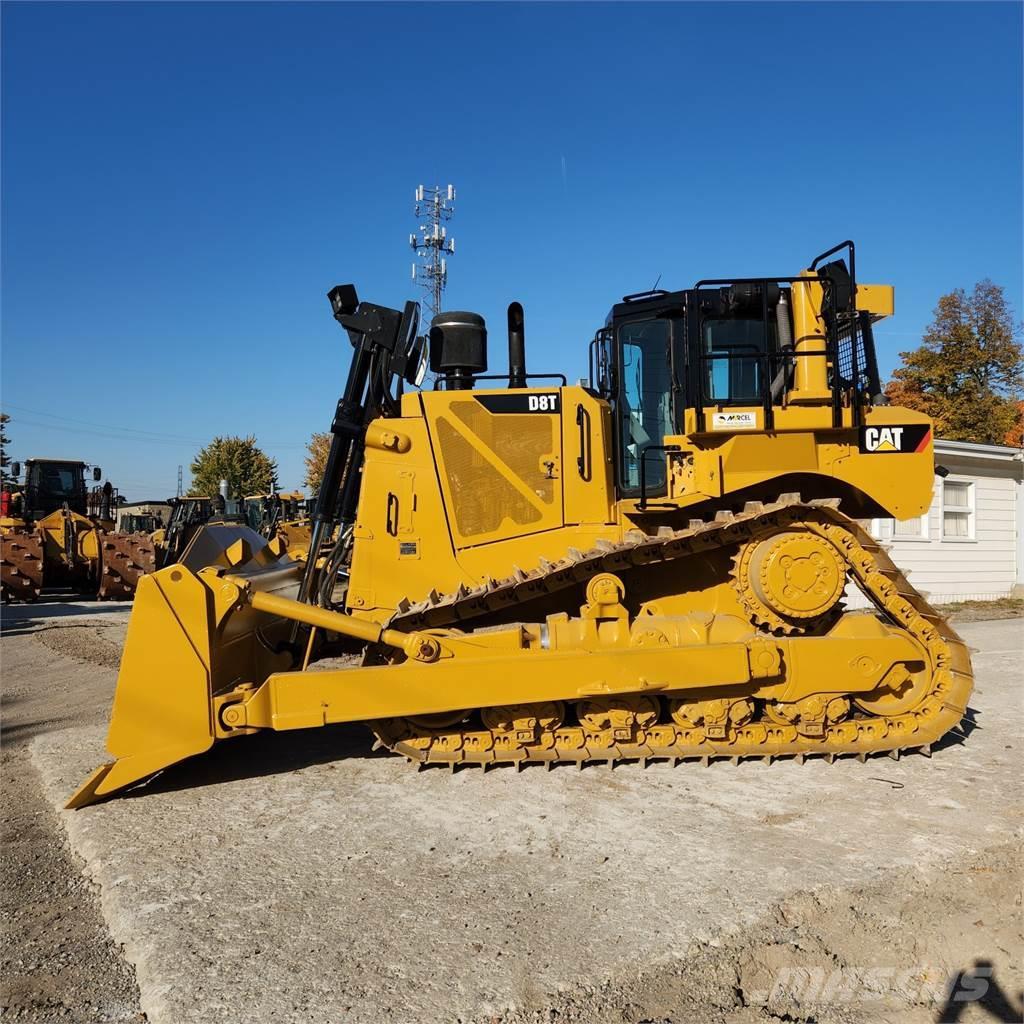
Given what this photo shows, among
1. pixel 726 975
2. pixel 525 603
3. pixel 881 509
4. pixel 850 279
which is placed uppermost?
pixel 850 279

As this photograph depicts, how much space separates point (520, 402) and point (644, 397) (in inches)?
35.8

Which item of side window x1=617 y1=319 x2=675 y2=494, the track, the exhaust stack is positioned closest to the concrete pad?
the track

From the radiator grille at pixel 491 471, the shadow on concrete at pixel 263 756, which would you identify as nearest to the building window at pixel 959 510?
the radiator grille at pixel 491 471

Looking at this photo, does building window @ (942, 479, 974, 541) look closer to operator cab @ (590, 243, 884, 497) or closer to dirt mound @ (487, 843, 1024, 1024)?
operator cab @ (590, 243, 884, 497)

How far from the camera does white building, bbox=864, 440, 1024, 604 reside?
15.6 meters

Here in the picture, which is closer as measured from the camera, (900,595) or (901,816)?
(901,816)

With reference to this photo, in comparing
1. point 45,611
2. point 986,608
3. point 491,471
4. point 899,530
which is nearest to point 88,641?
point 45,611

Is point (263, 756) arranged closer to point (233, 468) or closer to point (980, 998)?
point (980, 998)

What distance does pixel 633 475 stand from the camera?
5637 mm

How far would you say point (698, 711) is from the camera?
5.24 m

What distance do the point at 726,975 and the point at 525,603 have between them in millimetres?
2976

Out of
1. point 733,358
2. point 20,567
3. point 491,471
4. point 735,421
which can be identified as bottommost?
point 20,567

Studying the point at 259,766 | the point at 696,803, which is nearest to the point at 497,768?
the point at 696,803

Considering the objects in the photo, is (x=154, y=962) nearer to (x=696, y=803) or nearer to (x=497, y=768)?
(x=497, y=768)
